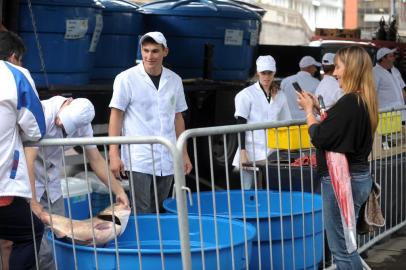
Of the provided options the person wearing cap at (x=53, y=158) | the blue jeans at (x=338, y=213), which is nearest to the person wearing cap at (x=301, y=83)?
the blue jeans at (x=338, y=213)

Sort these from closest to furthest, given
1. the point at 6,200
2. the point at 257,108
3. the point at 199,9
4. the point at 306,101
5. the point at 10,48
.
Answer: the point at 6,200 < the point at 10,48 < the point at 306,101 < the point at 257,108 < the point at 199,9

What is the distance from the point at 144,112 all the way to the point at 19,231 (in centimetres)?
174

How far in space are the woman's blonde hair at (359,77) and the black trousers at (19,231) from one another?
187 centimetres

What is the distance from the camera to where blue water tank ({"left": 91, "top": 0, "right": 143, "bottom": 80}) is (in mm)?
7879

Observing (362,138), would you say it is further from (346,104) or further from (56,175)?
(56,175)

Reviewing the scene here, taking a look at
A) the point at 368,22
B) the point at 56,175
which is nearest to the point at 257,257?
the point at 56,175

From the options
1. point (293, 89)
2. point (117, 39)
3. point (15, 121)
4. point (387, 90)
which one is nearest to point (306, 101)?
point (15, 121)

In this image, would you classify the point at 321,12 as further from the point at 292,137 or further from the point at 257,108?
the point at 292,137

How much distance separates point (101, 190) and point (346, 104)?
116 inches

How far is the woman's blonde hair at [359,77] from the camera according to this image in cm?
438

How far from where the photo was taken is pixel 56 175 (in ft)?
14.6

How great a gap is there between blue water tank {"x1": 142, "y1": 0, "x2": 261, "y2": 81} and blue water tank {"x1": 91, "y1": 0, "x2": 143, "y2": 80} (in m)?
0.40

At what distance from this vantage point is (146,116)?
5430 millimetres

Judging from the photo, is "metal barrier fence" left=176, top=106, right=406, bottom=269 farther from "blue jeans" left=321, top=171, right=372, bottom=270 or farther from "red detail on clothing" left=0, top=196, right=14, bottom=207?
"red detail on clothing" left=0, top=196, right=14, bottom=207
